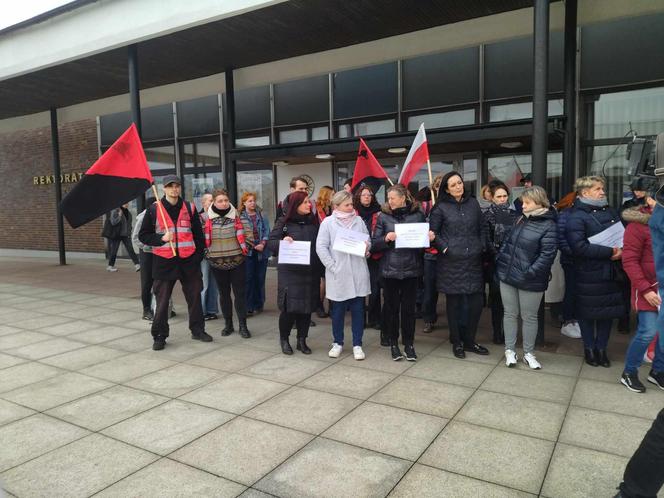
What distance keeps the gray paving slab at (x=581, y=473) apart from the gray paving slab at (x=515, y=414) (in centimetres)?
25

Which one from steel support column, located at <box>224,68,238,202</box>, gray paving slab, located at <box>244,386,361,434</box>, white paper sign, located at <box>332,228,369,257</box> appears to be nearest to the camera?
gray paving slab, located at <box>244,386,361,434</box>

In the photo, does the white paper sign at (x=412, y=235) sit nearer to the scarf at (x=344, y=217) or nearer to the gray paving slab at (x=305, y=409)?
the scarf at (x=344, y=217)

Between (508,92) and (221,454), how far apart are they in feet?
27.7

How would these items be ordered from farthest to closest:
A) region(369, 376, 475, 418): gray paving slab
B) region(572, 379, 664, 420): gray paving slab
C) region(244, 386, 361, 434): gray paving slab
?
region(369, 376, 475, 418): gray paving slab, region(572, 379, 664, 420): gray paving slab, region(244, 386, 361, 434): gray paving slab

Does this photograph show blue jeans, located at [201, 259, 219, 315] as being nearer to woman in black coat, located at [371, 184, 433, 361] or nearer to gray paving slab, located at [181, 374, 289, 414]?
gray paving slab, located at [181, 374, 289, 414]

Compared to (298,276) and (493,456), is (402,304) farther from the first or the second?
(493,456)

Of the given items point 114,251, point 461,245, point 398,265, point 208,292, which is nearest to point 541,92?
point 461,245

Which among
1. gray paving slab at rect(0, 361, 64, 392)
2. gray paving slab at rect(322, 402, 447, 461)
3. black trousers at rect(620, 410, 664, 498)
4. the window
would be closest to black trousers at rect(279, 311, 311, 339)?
gray paving slab at rect(322, 402, 447, 461)

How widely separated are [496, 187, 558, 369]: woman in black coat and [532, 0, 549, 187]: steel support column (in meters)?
0.68

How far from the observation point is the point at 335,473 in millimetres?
3031

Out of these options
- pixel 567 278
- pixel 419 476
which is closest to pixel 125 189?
pixel 419 476

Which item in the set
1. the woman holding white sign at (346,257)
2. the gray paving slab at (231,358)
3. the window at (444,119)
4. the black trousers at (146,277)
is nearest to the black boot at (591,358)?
the woman holding white sign at (346,257)

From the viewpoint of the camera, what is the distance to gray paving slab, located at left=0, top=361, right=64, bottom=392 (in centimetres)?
472

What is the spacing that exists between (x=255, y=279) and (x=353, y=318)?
101 inches
